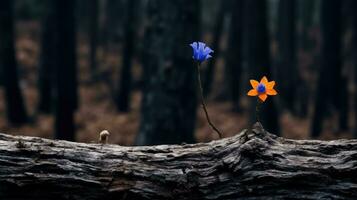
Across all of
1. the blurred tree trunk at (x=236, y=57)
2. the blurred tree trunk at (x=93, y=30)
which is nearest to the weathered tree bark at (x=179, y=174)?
the blurred tree trunk at (x=236, y=57)

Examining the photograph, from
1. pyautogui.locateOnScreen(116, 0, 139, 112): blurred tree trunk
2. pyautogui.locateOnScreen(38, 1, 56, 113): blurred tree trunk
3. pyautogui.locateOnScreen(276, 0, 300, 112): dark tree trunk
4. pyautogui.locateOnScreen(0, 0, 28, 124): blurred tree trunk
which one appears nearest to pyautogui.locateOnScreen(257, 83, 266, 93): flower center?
pyautogui.locateOnScreen(0, 0, 28, 124): blurred tree trunk

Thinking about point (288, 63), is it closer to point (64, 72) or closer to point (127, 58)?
point (127, 58)

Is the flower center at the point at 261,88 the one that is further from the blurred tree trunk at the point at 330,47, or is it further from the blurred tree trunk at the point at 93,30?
the blurred tree trunk at the point at 93,30

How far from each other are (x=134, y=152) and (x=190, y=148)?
0.27 meters

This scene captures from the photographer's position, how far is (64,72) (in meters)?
12.0

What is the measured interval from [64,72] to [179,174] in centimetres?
977

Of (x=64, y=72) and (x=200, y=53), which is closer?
(x=200, y=53)

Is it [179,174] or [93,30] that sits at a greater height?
[93,30]

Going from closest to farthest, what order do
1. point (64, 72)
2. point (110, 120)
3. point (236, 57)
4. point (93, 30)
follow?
1. point (64, 72)
2. point (110, 120)
3. point (236, 57)
4. point (93, 30)

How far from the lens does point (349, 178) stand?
2.58 meters

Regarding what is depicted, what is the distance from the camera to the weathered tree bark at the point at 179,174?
2504mm

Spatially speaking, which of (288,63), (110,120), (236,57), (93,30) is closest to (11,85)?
(110,120)

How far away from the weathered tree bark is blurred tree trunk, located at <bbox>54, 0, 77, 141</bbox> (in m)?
8.97

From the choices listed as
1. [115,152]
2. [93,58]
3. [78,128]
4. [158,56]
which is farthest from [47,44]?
[115,152]
